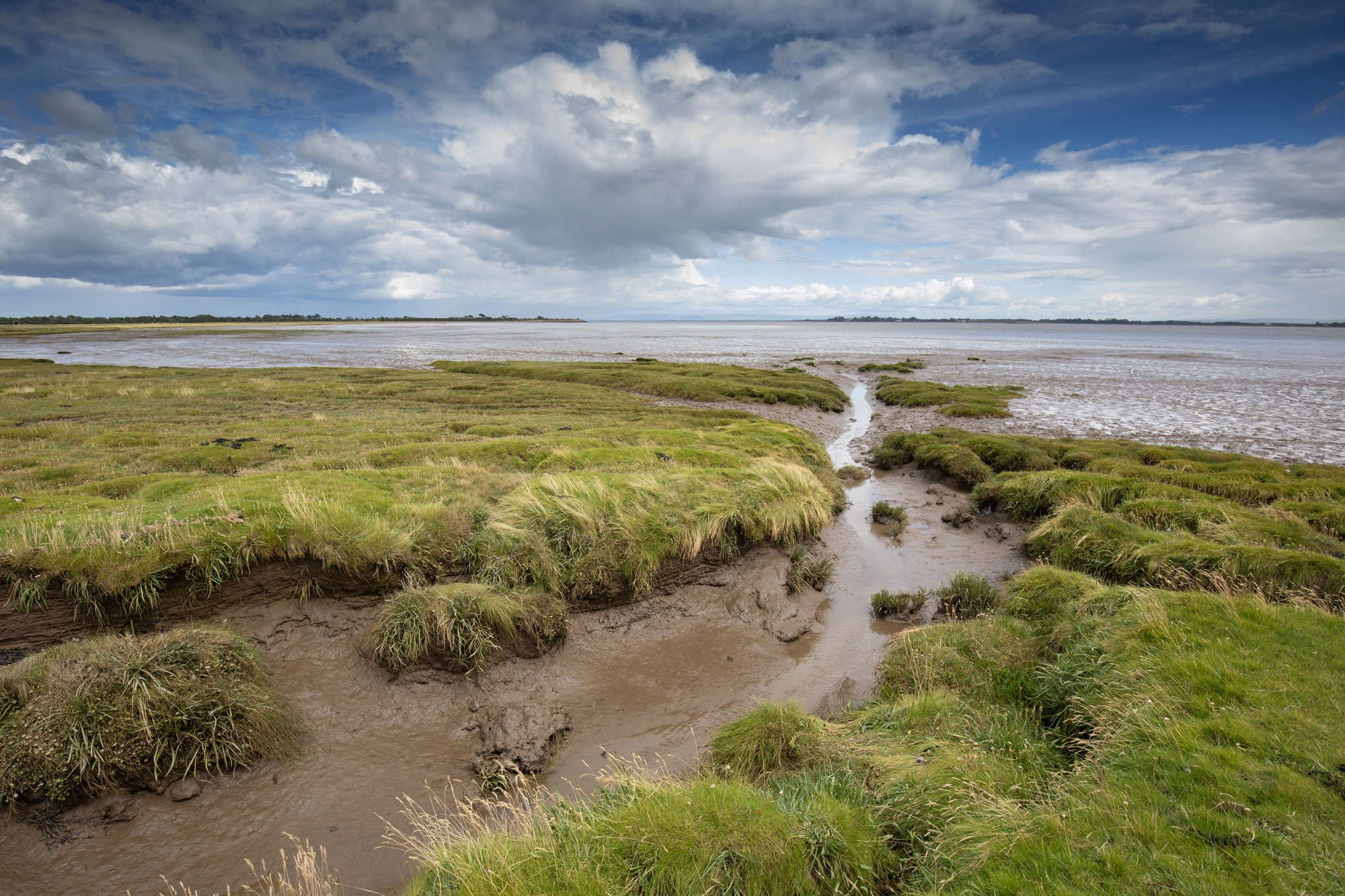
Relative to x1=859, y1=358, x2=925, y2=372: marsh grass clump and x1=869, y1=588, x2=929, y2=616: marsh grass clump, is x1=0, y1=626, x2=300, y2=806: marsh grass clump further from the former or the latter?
x1=859, y1=358, x2=925, y2=372: marsh grass clump

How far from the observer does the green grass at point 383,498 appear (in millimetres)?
10625

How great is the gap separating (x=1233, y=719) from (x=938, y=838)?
4066 millimetres

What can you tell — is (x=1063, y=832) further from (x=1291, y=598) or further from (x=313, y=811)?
(x=313, y=811)

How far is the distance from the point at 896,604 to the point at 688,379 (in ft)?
136

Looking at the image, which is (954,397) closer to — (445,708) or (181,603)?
(445,708)

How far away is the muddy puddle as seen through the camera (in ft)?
24.2

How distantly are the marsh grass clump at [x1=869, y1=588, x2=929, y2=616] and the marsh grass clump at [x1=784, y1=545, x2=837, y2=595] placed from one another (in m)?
1.66

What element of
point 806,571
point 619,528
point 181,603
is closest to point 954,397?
point 806,571

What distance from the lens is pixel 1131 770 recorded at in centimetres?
654

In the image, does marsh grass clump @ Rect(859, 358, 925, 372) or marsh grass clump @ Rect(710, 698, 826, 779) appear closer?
marsh grass clump @ Rect(710, 698, 826, 779)

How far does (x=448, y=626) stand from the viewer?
1062cm

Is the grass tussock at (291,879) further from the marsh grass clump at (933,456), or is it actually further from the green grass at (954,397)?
the green grass at (954,397)

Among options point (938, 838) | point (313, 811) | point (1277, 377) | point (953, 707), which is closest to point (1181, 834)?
point (938, 838)

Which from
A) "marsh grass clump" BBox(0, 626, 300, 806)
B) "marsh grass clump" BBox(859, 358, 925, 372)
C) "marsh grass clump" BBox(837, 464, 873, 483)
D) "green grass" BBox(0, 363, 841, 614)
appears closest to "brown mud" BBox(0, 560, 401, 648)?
"green grass" BBox(0, 363, 841, 614)
